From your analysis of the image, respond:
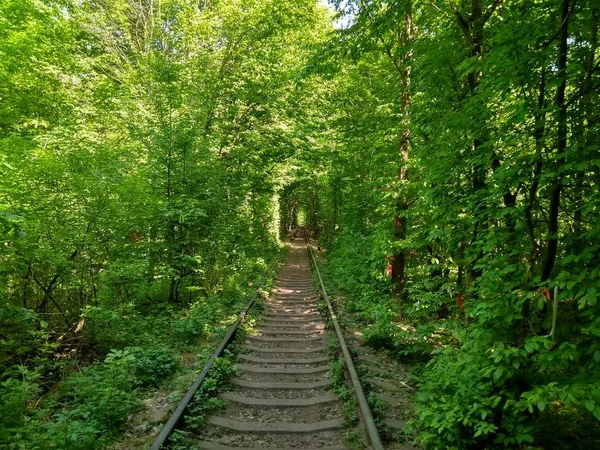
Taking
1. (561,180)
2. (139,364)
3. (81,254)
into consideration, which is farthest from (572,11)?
(81,254)

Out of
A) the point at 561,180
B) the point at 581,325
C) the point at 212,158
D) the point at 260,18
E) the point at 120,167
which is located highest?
the point at 260,18

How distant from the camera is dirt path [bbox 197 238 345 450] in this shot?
4.00m

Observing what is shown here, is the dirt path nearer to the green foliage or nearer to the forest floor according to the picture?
the green foliage

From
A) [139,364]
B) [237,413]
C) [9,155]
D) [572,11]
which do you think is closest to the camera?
[572,11]

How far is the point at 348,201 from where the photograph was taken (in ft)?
51.4

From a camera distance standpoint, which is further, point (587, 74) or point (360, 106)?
point (360, 106)

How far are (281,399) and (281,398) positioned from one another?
99mm

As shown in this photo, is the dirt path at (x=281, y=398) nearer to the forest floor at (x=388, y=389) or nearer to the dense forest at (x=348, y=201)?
the forest floor at (x=388, y=389)

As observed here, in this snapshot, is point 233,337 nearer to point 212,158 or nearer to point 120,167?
point 120,167

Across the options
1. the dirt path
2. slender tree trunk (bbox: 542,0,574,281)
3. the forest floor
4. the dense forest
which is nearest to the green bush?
the dense forest

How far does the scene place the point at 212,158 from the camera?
9898 millimetres

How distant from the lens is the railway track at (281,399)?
394 centimetres

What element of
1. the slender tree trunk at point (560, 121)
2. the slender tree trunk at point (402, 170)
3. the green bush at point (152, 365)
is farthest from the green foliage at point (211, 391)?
the slender tree trunk at point (402, 170)

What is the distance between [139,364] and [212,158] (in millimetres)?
6029
